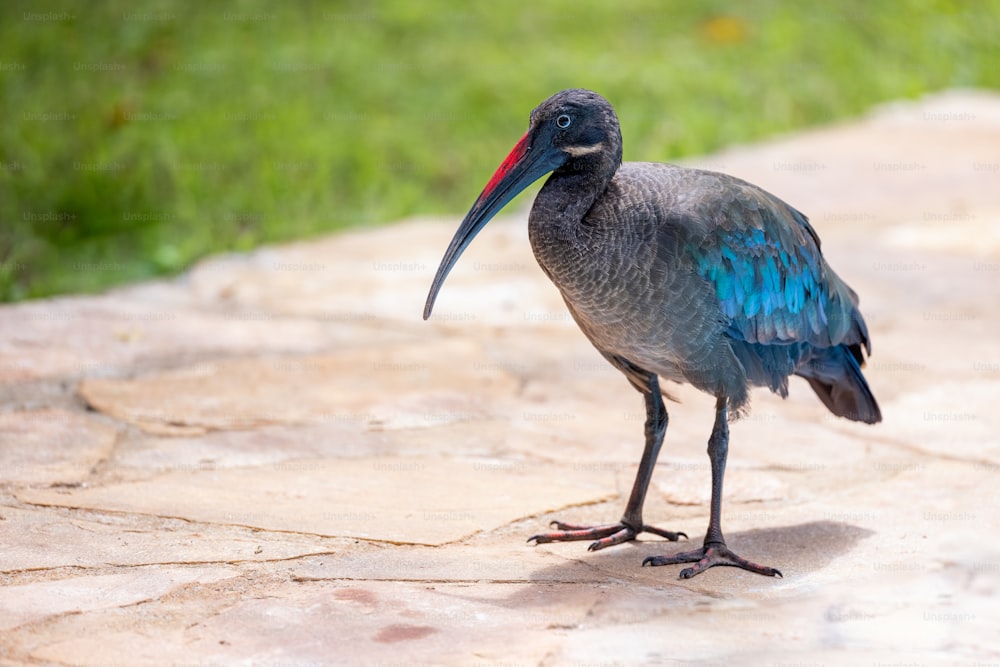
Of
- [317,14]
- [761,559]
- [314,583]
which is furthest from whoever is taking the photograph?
[317,14]

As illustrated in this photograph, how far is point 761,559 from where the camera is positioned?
13.0ft

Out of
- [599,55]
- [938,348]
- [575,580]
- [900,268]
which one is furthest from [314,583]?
A: [599,55]

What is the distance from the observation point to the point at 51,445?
15.2 feet

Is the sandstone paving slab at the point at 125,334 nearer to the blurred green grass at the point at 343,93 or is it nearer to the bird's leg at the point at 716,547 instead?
the blurred green grass at the point at 343,93

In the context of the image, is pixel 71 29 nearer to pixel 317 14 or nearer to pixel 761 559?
pixel 317 14

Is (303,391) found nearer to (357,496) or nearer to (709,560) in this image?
(357,496)

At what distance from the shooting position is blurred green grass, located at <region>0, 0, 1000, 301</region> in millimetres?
7852

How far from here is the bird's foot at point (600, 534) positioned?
4.06 metres

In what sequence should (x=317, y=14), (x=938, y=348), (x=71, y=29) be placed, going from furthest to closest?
(x=317, y=14), (x=71, y=29), (x=938, y=348)

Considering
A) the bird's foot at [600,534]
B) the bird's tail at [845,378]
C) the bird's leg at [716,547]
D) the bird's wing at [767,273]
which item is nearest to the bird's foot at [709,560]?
the bird's leg at [716,547]

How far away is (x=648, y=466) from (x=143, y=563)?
1.58 meters

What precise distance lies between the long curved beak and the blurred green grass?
315 centimetres

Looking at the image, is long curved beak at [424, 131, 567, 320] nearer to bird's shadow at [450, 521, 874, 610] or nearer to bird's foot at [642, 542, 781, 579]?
bird's shadow at [450, 521, 874, 610]

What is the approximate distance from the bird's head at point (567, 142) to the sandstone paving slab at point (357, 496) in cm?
68
